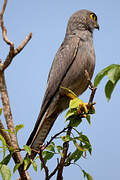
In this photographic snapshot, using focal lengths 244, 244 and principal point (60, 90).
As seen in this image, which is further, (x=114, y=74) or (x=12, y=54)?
(x=12, y=54)

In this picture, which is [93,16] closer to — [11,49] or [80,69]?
[80,69]

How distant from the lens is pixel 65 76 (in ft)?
9.35

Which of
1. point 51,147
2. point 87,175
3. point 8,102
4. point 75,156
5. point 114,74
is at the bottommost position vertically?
point 87,175

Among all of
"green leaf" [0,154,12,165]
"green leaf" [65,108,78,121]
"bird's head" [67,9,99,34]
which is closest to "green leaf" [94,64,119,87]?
"green leaf" [65,108,78,121]

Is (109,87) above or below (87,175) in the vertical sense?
above

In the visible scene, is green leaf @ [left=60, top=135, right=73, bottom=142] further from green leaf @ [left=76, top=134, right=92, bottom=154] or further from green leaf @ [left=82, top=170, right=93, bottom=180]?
green leaf @ [left=82, top=170, right=93, bottom=180]

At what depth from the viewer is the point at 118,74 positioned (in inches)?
48.6

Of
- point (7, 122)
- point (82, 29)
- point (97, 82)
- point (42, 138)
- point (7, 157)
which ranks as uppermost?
point (82, 29)

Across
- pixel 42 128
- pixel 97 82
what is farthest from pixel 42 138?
pixel 97 82

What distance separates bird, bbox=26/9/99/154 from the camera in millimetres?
2755

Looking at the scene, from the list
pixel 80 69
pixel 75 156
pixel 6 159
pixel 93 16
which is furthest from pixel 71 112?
pixel 93 16

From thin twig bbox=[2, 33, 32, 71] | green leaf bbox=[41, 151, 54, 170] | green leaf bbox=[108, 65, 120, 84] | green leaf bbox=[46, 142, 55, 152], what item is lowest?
green leaf bbox=[41, 151, 54, 170]

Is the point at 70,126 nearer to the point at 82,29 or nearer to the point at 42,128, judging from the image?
the point at 42,128

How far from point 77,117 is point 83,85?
0.97 m
